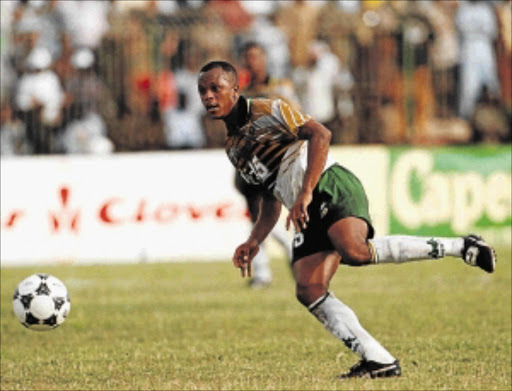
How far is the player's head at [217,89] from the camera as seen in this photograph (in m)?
6.81

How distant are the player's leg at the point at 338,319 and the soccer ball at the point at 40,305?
7.50ft

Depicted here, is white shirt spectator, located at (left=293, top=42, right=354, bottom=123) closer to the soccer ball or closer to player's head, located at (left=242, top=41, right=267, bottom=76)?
player's head, located at (left=242, top=41, right=267, bottom=76)

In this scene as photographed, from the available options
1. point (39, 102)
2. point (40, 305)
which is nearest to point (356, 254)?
point (40, 305)

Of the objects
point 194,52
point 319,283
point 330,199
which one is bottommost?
point 319,283

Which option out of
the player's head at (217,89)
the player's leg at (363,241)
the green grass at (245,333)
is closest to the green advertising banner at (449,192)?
the green grass at (245,333)

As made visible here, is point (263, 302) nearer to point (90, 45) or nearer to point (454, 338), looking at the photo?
point (454, 338)

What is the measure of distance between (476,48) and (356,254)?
12.0m

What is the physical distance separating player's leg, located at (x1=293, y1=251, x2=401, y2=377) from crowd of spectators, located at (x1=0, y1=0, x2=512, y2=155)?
10586mm

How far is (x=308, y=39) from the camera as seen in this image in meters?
18.0

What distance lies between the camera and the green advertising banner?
1797 cm

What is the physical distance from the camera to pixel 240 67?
17531mm

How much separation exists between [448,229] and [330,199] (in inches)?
441

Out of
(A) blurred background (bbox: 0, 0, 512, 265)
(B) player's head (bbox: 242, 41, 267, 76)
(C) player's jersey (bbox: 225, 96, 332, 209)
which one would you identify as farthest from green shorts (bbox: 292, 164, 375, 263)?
(A) blurred background (bbox: 0, 0, 512, 265)

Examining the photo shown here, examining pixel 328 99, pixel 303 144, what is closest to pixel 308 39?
pixel 328 99
